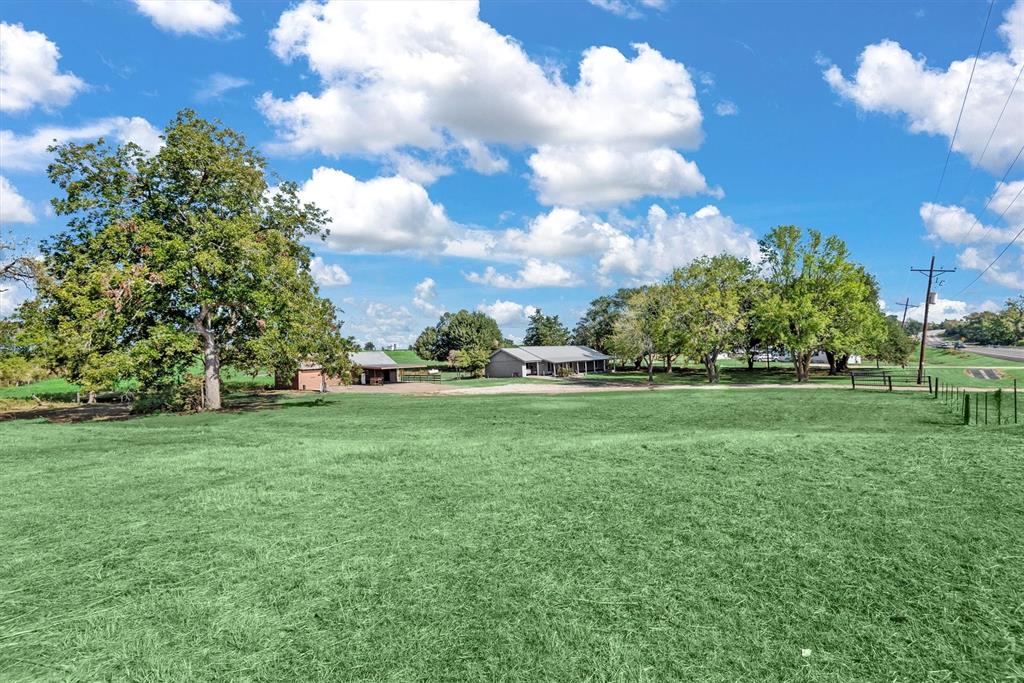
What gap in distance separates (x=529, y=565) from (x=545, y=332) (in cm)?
10405

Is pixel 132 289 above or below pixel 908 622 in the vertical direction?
above

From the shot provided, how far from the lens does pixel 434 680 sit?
4574 millimetres

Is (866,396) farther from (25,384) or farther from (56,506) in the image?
(25,384)

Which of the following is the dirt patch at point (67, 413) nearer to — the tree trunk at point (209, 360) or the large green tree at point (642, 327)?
the tree trunk at point (209, 360)

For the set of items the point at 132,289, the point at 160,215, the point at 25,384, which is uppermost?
the point at 160,215

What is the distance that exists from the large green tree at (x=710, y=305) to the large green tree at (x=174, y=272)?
32.6 metres

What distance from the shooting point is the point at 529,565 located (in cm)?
669

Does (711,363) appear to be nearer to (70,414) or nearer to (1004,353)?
(70,414)

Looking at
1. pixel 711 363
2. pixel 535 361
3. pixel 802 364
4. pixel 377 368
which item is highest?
pixel 802 364

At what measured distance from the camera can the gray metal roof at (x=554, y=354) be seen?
257 feet

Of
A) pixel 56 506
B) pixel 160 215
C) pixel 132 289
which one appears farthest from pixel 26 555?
pixel 160 215

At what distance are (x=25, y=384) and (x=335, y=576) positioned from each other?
76684 millimetres

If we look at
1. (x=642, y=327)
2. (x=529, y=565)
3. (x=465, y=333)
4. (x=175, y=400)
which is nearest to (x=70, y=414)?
(x=175, y=400)

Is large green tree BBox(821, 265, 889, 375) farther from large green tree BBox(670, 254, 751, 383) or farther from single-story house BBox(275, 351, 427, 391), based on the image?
single-story house BBox(275, 351, 427, 391)
